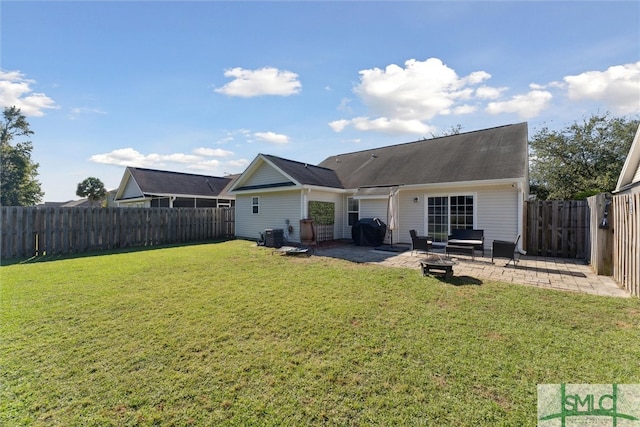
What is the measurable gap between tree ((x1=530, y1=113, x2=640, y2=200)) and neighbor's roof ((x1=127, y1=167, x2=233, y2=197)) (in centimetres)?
2797

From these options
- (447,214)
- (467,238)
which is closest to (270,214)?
(447,214)

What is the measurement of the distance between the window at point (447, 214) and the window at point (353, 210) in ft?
12.6

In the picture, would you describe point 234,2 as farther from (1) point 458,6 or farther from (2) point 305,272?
(2) point 305,272

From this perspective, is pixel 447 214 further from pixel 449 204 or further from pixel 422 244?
pixel 422 244

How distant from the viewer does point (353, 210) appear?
15.1 meters

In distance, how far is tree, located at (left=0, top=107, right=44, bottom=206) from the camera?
1189 inches

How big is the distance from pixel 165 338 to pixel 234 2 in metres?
9.43

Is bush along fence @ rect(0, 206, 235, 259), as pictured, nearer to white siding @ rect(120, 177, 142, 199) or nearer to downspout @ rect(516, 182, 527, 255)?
white siding @ rect(120, 177, 142, 199)

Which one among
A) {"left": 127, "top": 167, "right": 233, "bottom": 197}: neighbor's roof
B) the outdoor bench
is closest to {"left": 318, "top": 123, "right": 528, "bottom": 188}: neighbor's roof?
the outdoor bench

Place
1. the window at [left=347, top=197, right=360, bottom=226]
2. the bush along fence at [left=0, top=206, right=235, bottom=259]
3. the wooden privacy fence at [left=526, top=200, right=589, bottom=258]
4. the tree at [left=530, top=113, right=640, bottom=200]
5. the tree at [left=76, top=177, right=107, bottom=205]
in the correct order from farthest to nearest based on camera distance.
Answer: the tree at [left=76, top=177, right=107, bottom=205] < the tree at [left=530, top=113, right=640, bottom=200] < the window at [left=347, top=197, right=360, bottom=226] < the bush along fence at [left=0, top=206, right=235, bottom=259] < the wooden privacy fence at [left=526, top=200, right=589, bottom=258]

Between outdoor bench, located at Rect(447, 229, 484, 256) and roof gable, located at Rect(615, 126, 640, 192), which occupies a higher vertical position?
roof gable, located at Rect(615, 126, 640, 192)

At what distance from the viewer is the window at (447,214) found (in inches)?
452

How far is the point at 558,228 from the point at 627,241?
4464 mm

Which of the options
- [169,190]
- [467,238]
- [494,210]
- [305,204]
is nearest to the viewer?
[467,238]
